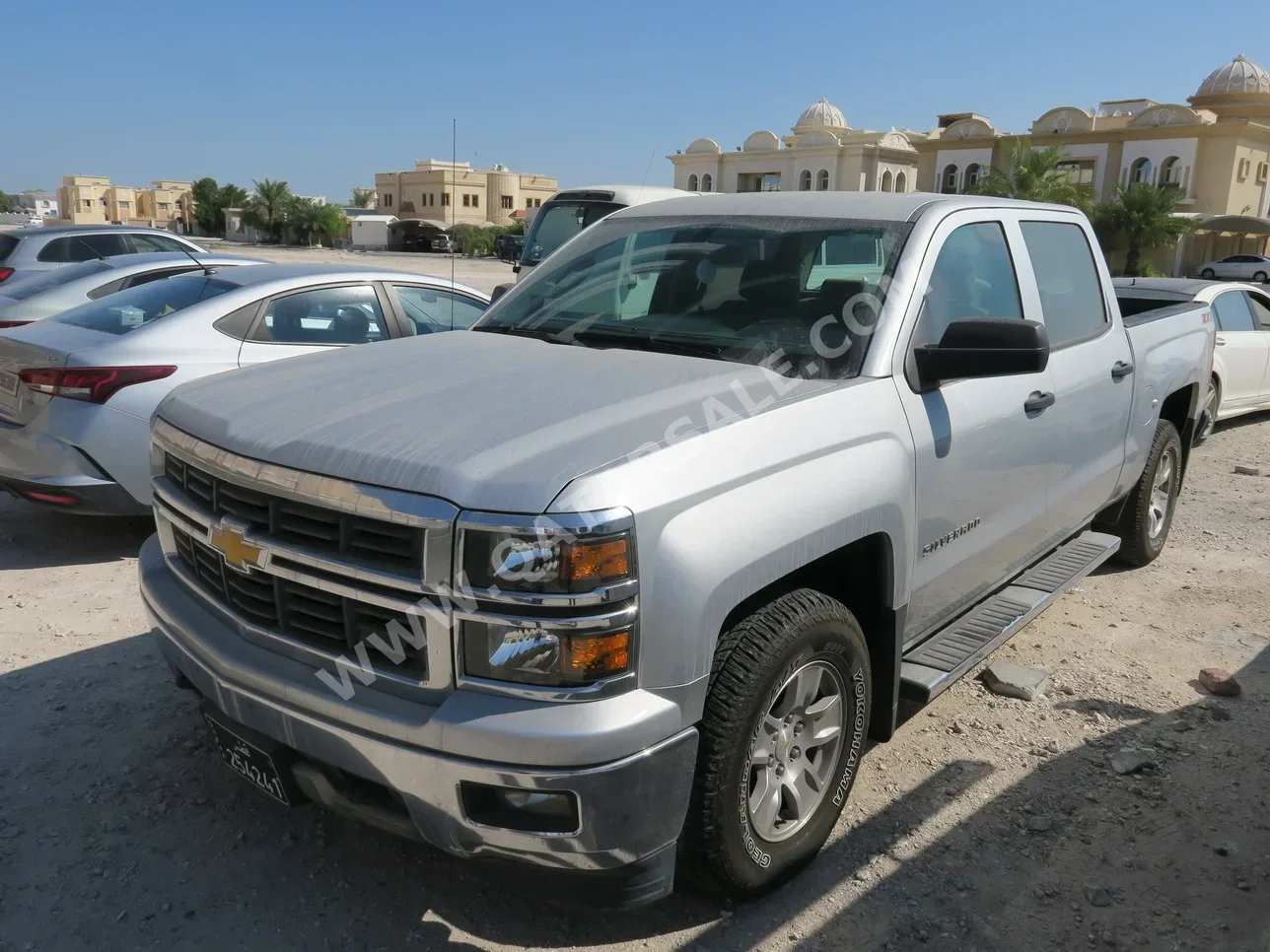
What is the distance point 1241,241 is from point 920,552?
55.9 meters

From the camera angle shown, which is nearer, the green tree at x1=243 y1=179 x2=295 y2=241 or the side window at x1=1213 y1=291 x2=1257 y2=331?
the side window at x1=1213 y1=291 x2=1257 y2=331

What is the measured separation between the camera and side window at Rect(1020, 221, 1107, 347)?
163 inches

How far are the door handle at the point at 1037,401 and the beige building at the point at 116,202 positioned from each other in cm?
12281

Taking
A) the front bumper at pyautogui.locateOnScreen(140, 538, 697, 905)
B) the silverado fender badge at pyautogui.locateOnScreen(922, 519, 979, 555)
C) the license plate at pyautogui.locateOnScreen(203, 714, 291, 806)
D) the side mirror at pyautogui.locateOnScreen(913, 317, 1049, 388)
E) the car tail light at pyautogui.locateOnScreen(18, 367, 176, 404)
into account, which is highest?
the side mirror at pyautogui.locateOnScreen(913, 317, 1049, 388)

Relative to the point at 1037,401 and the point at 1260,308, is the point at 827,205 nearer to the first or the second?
the point at 1037,401

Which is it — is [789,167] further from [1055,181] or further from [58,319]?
[58,319]

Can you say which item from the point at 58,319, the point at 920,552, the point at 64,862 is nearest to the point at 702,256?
the point at 920,552

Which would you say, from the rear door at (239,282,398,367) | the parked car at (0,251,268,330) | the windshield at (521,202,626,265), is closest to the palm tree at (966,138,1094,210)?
the windshield at (521,202,626,265)

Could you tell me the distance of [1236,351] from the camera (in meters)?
9.95

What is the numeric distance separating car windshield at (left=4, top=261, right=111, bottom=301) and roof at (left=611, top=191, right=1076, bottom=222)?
6.70m

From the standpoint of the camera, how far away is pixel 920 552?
10.3 feet

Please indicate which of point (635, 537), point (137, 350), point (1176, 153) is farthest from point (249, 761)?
point (1176, 153)

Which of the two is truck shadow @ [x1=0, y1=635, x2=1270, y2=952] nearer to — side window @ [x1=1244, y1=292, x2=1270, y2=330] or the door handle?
the door handle

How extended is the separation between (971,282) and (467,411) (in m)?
2.01
